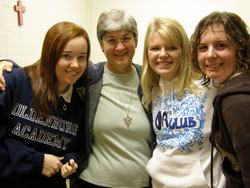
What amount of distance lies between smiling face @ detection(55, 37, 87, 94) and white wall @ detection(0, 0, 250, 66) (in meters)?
1.00

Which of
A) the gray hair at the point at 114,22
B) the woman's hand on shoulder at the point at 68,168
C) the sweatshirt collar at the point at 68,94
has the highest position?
the gray hair at the point at 114,22

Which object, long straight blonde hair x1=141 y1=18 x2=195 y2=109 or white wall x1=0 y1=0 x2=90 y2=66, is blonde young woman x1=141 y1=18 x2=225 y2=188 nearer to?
long straight blonde hair x1=141 y1=18 x2=195 y2=109

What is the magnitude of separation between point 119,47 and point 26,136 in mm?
795

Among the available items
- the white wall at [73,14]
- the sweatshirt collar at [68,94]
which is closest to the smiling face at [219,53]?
the sweatshirt collar at [68,94]

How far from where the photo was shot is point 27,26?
2236 millimetres

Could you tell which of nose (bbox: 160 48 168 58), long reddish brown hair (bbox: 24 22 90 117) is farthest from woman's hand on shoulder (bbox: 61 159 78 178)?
nose (bbox: 160 48 168 58)

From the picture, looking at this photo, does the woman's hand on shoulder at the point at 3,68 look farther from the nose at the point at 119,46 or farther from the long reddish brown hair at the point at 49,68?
the nose at the point at 119,46

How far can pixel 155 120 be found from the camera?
140cm

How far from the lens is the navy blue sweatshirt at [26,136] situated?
3.93 feet

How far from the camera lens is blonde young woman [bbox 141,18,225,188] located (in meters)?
1.20

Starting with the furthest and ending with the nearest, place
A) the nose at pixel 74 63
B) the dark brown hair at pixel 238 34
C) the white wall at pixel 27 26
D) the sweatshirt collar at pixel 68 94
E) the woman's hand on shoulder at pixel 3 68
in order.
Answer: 1. the white wall at pixel 27 26
2. the sweatshirt collar at pixel 68 94
3. the nose at pixel 74 63
4. the woman's hand on shoulder at pixel 3 68
5. the dark brown hair at pixel 238 34

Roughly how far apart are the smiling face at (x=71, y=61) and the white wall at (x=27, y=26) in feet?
3.28

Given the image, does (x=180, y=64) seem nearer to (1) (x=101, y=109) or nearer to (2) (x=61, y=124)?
(1) (x=101, y=109)

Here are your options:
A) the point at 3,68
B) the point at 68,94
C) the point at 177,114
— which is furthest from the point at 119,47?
the point at 3,68
